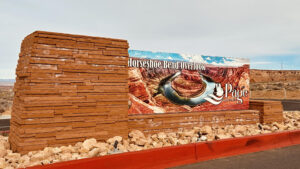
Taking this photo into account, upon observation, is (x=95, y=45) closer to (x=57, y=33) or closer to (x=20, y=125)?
(x=57, y=33)

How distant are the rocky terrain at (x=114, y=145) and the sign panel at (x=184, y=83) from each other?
3.20ft

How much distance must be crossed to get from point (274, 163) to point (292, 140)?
2203 mm

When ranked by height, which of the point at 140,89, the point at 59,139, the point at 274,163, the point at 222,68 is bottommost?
the point at 274,163

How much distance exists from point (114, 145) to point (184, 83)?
12.9 ft

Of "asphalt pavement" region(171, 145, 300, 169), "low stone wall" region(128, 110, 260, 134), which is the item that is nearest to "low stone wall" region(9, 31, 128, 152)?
"low stone wall" region(128, 110, 260, 134)

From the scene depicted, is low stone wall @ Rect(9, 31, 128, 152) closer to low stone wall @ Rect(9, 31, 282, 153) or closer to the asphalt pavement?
low stone wall @ Rect(9, 31, 282, 153)

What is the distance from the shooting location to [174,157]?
518 cm

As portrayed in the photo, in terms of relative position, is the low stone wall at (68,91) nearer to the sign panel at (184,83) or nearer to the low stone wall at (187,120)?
the low stone wall at (187,120)

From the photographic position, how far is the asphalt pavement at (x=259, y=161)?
16.7 feet

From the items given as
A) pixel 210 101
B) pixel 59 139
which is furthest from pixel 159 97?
pixel 59 139

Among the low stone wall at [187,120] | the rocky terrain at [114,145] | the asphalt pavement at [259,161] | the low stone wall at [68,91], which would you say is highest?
the low stone wall at [68,91]

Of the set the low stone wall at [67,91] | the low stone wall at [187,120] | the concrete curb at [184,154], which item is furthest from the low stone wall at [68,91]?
the concrete curb at [184,154]

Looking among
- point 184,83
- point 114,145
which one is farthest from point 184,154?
point 184,83

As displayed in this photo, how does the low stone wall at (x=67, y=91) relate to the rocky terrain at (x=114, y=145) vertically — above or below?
above
